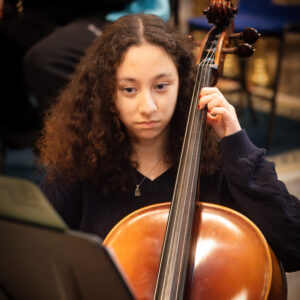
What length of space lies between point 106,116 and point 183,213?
1.02 ft

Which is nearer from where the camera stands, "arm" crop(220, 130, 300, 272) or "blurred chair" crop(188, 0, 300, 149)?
"arm" crop(220, 130, 300, 272)

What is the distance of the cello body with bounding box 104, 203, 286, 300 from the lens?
25.7 inches

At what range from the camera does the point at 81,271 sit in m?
0.46

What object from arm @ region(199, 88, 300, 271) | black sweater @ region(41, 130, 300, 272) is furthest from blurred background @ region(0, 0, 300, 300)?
arm @ region(199, 88, 300, 271)

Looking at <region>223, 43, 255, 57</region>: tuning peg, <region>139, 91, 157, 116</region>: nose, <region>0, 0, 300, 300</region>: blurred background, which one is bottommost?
<region>0, 0, 300, 300</region>: blurred background

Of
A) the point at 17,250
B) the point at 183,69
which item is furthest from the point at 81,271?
the point at 183,69

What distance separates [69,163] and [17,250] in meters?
Result: 0.44

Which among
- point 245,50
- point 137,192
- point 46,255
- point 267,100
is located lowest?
point 267,100

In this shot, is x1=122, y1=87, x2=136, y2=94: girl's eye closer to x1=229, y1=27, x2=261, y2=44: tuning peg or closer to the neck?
the neck

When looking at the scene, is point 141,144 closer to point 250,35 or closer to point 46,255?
point 250,35

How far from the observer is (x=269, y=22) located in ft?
6.47

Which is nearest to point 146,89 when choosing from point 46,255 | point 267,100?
point 46,255

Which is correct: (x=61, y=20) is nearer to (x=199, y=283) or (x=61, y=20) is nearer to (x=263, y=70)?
(x=199, y=283)

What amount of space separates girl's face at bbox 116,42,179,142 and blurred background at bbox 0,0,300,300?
1.24 ft
